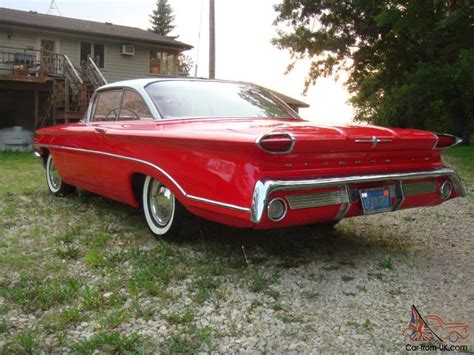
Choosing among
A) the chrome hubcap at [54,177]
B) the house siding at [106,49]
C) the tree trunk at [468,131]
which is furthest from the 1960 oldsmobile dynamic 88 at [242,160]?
the tree trunk at [468,131]

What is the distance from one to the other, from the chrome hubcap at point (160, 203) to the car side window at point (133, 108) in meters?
0.61

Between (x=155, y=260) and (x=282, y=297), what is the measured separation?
1.08 meters

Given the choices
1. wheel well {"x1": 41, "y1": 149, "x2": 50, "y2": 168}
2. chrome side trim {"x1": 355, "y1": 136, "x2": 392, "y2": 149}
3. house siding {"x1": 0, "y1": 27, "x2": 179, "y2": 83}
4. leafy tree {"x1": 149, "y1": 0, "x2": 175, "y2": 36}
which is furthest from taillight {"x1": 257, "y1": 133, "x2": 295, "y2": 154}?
leafy tree {"x1": 149, "y1": 0, "x2": 175, "y2": 36}

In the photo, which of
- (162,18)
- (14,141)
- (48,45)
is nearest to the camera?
(14,141)

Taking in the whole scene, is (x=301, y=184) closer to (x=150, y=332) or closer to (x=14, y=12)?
(x=150, y=332)

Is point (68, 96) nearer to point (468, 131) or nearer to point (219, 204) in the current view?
point (219, 204)

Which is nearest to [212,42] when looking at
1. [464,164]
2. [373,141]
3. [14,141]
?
[14,141]

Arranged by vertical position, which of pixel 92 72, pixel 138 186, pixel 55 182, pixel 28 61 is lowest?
pixel 55 182

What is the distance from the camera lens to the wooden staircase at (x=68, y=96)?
15.5 metres

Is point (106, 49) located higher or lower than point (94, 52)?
higher

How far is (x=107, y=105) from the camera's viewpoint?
517 centimetres

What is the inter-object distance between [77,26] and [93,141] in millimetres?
17625

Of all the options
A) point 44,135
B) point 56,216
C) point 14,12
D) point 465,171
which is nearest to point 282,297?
point 56,216

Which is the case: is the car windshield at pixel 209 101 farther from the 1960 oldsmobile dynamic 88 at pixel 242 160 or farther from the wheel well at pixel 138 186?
the wheel well at pixel 138 186
